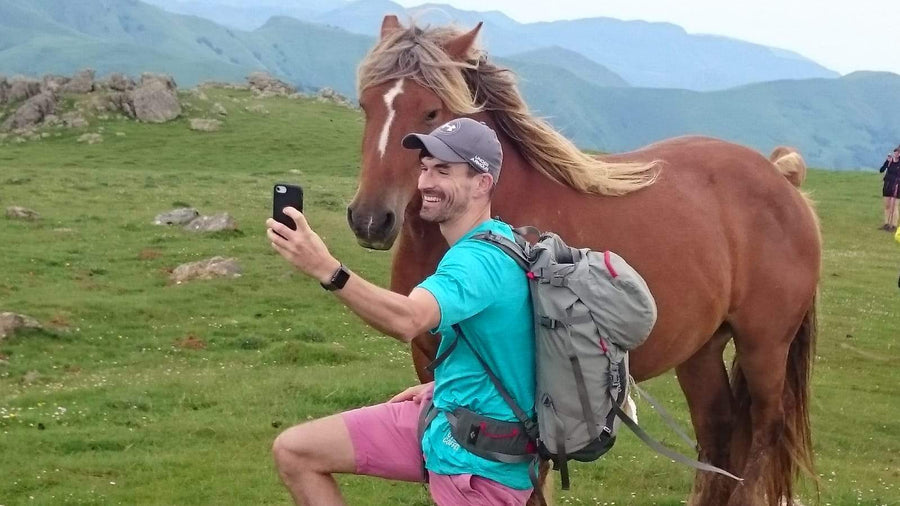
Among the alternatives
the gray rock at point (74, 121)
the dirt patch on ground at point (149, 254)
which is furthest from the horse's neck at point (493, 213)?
the gray rock at point (74, 121)

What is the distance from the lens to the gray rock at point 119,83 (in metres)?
48.4

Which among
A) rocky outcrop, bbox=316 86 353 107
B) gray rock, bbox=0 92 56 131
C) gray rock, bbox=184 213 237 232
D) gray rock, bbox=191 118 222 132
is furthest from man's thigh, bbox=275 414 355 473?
rocky outcrop, bbox=316 86 353 107

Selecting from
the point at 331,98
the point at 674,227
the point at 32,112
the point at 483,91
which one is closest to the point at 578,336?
the point at 483,91

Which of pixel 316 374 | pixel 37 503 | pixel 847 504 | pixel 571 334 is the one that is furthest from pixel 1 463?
pixel 847 504

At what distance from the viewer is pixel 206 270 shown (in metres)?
17.0

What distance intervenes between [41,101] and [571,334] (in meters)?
47.6

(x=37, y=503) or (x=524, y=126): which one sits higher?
(x=524, y=126)

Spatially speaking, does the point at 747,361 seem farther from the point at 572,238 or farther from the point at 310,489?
the point at 310,489

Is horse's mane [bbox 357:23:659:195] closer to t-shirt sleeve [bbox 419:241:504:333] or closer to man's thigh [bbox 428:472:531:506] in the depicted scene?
t-shirt sleeve [bbox 419:241:504:333]

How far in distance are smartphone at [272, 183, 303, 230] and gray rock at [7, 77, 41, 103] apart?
49.4 m

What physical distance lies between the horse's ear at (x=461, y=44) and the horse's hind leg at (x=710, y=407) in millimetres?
3061

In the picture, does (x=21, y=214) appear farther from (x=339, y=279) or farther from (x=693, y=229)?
(x=339, y=279)

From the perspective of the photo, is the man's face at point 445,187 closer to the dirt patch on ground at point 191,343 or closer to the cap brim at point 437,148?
the cap brim at point 437,148

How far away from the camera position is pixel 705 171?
6.32 meters
